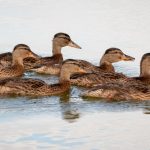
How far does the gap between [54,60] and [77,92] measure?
124 inches

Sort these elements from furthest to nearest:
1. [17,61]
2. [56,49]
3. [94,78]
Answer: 1. [56,49]
2. [17,61]
3. [94,78]

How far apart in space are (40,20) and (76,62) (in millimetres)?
7378

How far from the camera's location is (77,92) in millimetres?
15102

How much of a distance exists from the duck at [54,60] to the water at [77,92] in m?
0.21

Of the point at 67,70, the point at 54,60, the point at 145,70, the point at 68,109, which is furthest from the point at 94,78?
the point at 54,60

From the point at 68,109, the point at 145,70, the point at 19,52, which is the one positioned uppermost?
the point at 19,52

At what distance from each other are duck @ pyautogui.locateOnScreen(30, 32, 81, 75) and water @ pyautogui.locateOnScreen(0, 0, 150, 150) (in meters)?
0.21

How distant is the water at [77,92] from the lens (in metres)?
11.3

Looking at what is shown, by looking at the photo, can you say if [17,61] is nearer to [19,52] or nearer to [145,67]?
[19,52]

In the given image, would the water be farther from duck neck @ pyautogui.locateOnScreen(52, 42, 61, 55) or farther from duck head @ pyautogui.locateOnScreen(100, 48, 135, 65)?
duck neck @ pyautogui.locateOnScreen(52, 42, 61, 55)

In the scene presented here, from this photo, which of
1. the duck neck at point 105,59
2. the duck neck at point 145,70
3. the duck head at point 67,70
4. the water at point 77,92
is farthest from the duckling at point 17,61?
the duck neck at point 145,70

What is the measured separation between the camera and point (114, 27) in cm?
2150

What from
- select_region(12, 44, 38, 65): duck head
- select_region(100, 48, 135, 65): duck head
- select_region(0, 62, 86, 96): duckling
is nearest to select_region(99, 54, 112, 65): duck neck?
select_region(100, 48, 135, 65): duck head

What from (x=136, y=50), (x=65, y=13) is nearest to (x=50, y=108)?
(x=136, y=50)
